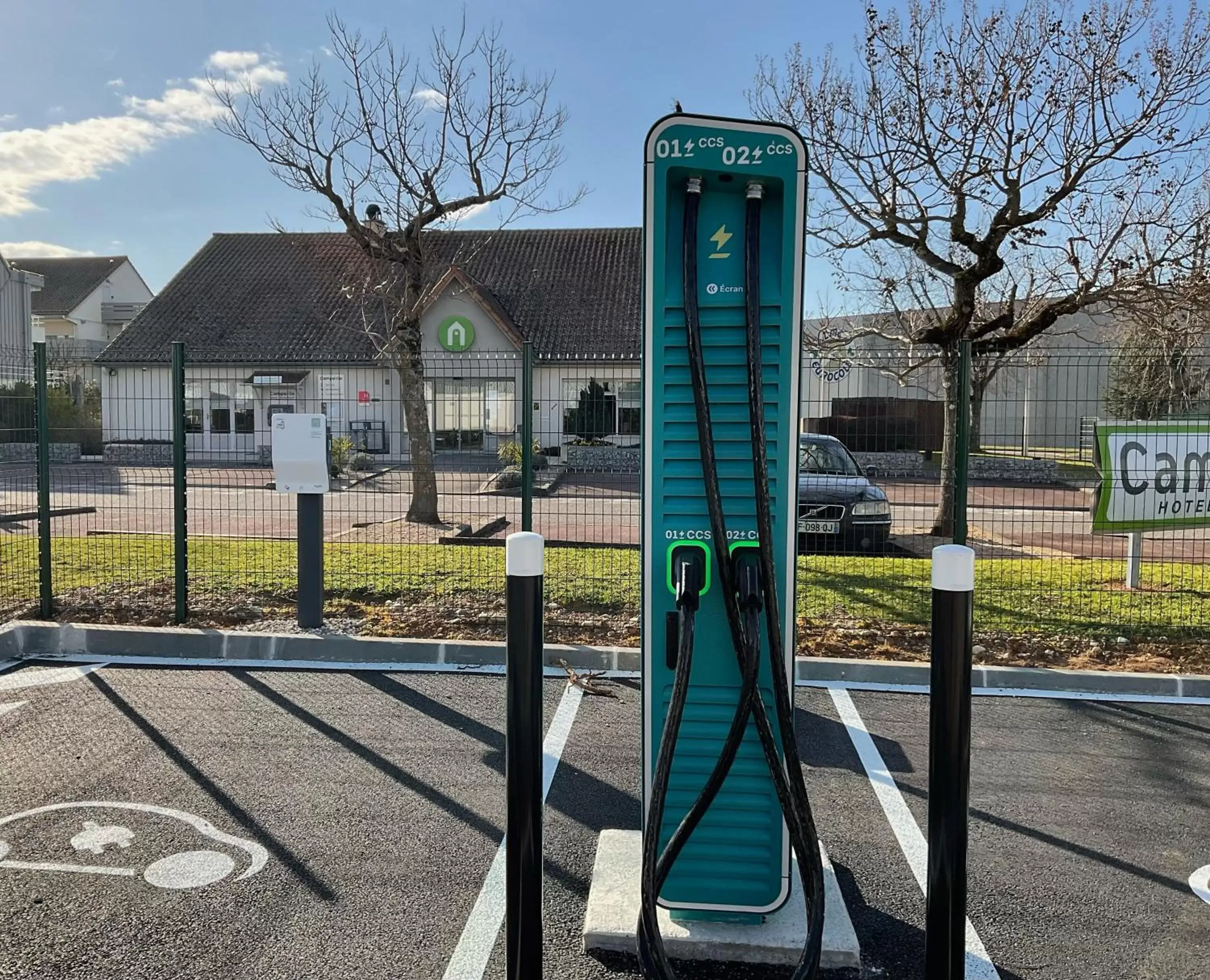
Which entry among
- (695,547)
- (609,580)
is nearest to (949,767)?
(695,547)

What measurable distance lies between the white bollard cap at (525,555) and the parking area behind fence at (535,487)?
4301 millimetres

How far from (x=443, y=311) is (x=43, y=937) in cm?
2707

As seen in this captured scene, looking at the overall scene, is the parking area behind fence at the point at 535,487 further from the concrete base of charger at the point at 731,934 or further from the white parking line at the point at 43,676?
Result: the concrete base of charger at the point at 731,934

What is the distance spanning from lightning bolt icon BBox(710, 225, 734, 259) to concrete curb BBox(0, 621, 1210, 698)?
385 centimetres

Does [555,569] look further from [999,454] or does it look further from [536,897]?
[536,897]

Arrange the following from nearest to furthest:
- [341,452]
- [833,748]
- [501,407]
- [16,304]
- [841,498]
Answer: [833,748]
[501,407]
[341,452]
[841,498]
[16,304]

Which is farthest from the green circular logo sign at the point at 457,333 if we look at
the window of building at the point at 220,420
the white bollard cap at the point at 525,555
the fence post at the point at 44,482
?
the white bollard cap at the point at 525,555

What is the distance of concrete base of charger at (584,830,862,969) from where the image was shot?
2945 mm

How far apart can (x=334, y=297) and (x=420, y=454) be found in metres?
25.0

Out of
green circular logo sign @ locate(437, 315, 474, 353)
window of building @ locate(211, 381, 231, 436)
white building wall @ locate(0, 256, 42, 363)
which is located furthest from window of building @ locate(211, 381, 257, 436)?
white building wall @ locate(0, 256, 42, 363)

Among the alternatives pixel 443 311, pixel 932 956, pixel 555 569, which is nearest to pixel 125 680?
pixel 555 569

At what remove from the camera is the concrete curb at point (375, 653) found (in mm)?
6066

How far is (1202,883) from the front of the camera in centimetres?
352

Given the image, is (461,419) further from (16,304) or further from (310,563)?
(16,304)
